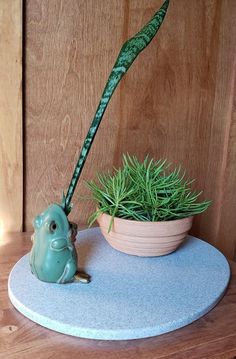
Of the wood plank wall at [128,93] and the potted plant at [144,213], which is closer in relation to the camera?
the potted plant at [144,213]

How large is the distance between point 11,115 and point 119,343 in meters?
0.62

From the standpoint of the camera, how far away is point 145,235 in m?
0.85

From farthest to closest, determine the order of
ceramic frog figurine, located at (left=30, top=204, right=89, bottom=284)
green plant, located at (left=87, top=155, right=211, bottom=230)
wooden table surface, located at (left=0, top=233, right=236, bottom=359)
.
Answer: green plant, located at (left=87, top=155, right=211, bottom=230) < ceramic frog figurine, located at (left=30, top=204, right=89, bottom=284) < wooden table surface, located at (left=0, top=233, right=236, bottom=359)

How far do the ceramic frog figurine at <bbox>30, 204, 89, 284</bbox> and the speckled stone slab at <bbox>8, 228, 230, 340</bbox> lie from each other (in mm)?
24

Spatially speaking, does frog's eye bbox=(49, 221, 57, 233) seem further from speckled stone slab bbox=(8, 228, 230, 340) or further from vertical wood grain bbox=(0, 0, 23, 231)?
vertical wood grain bbox=(0, 0, 23, 231)

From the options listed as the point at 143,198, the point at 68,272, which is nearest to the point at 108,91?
the point at 143,198

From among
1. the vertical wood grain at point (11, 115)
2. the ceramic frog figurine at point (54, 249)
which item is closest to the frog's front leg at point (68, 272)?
the ceramic frog figurine at point (54, 249)

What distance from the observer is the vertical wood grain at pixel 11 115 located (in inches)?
38.6

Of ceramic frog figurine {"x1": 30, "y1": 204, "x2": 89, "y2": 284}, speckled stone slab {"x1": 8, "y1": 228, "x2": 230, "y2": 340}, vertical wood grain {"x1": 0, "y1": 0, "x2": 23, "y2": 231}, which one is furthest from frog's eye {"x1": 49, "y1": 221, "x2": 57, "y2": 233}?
vertical wood grain {"x1": 0, "y1": 0, "x2": 23, "y2": 231}

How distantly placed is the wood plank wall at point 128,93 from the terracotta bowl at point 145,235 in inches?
12.0

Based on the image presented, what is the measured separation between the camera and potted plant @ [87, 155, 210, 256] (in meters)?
0.85

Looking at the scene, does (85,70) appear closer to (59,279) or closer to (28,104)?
(28,104)

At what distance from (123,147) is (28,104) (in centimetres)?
29

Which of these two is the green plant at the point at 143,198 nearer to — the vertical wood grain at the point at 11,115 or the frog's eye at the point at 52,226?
the frog's eye at the point at 52,226
